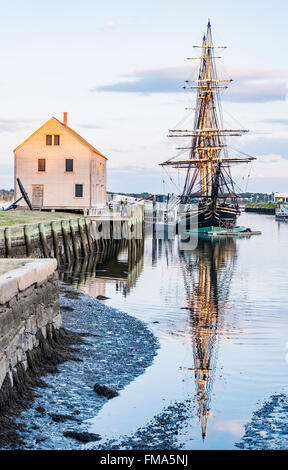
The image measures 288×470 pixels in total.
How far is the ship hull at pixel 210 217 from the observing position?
73.3 m

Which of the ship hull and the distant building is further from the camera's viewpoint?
the ship hull

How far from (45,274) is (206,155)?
79.2 m

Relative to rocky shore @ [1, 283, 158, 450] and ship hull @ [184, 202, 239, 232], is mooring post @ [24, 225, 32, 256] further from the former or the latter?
ship hull @ [184, 202, 239, 232]

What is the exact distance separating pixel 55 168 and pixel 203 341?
4133 cm

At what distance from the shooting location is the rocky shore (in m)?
9.02

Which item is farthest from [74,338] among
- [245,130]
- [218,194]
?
[245,130]

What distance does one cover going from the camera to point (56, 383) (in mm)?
10797

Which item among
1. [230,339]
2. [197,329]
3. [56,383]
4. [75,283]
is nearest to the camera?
[56,383]

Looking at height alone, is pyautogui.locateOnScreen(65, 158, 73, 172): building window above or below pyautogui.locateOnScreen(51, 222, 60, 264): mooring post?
above

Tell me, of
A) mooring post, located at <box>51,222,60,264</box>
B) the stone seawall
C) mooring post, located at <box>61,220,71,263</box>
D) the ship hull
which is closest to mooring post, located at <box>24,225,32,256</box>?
mooring post, located at <box>51,222,60,264</box>

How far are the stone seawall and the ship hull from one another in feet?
200

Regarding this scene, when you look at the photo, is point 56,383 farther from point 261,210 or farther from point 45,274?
point 261,210

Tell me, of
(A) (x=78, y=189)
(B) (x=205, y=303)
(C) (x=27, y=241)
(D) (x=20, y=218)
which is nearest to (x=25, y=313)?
(B) (x=205, y=303)

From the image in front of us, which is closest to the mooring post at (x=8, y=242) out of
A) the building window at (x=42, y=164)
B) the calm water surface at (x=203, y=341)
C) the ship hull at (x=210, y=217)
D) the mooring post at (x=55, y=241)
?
the calm water surface at (x=203, y=341)
